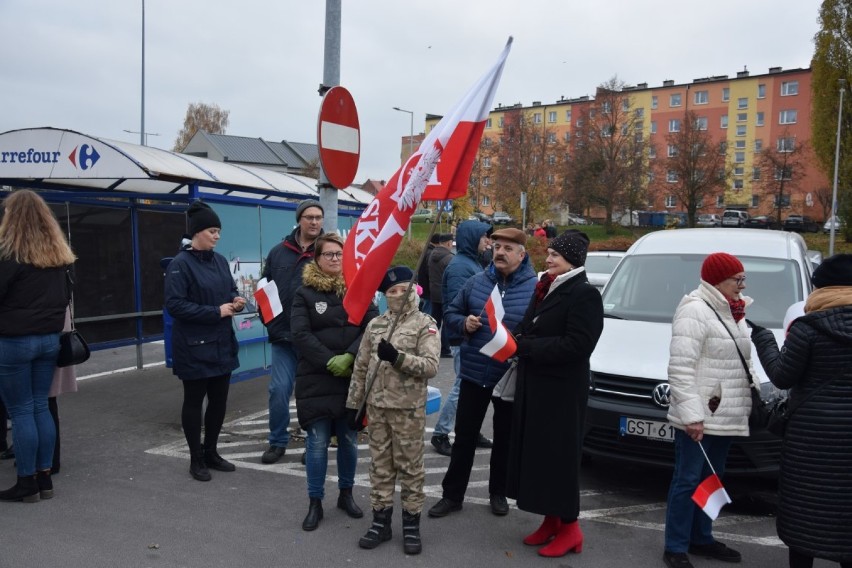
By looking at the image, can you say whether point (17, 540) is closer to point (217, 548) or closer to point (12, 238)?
point (217, 548)

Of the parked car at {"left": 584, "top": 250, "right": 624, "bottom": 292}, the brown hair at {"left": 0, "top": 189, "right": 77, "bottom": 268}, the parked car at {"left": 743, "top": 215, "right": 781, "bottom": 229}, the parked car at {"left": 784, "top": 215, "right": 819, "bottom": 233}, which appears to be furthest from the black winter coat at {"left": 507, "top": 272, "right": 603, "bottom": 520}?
the parked car at {"left": 743, "top": 215, "right": 781, "bottom": 229}

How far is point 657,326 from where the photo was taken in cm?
573

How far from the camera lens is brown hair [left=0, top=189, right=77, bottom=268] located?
4.52 m

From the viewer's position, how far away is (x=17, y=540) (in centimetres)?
408

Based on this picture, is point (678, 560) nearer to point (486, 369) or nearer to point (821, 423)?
point (821, 423)

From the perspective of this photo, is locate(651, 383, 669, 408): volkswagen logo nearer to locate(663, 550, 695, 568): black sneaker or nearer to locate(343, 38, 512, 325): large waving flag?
locate(663, 550, 695, 568): black sneaker

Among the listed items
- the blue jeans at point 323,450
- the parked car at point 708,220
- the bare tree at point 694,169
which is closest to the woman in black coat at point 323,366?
the blue jeans at point 323,450

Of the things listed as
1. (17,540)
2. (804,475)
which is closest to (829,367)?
(804,475)

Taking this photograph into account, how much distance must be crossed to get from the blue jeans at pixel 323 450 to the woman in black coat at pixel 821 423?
2552 millimetres

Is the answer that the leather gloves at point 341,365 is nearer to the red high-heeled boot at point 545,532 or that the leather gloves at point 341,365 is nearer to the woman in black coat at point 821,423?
the red high-heeled boot at point 545,532

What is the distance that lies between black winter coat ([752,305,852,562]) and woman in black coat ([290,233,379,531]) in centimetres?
252

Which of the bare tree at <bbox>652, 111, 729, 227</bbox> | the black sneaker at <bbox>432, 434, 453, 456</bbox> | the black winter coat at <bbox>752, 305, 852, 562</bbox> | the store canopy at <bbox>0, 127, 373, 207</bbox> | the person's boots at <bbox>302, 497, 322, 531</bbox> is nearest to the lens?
the black winter coat at <bbox>752, 305, 852, 562</bbox>

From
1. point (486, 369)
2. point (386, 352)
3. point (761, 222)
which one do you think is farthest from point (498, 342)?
point (761, 222)

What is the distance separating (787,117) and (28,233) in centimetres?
8202
